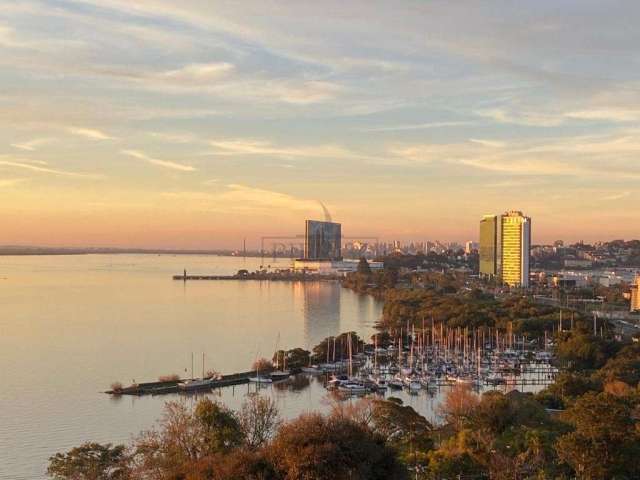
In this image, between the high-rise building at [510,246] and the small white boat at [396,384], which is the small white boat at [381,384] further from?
the high-rise building at [510,246]

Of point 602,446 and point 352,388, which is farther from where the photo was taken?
point 352,388

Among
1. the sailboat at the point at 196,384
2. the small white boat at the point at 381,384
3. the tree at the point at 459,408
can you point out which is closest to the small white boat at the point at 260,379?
the sailboat at the point at 196,384

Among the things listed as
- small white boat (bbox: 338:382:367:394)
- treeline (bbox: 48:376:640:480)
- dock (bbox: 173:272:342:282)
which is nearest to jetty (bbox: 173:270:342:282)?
dock (bbox: 173:272:342:282)

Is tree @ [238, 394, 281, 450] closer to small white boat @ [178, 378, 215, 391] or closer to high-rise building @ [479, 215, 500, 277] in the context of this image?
small white boat @ [178, 378, 215, 391]

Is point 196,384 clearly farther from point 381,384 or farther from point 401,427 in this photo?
point 401,427

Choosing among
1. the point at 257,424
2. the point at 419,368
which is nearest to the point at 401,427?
the point at 257,424

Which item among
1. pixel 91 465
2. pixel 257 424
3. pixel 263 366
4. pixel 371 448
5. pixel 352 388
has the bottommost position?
pixel 352 388

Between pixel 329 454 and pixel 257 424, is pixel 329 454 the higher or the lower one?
the higher one
